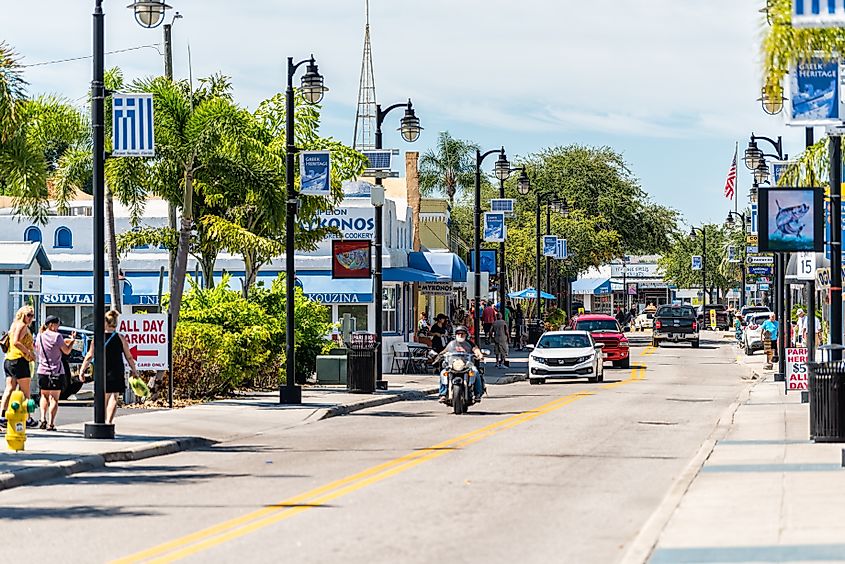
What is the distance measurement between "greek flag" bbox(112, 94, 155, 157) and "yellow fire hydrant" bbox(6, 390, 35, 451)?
5.26 metres

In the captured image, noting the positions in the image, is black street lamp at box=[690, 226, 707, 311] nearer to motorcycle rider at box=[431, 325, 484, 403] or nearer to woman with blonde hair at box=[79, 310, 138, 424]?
motorcycle rider at box=[431, 325, 484, 403]

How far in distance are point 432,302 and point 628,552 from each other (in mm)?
58114

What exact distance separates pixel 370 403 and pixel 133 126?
9.91 metres

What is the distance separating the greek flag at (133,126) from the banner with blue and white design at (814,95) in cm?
994

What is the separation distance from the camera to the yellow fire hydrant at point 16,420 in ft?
60.6

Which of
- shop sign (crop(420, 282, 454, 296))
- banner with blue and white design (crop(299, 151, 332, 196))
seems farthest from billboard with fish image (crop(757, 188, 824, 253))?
shop sign (crop(420, 282, 454, 296))

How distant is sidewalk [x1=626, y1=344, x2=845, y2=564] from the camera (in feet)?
35.4

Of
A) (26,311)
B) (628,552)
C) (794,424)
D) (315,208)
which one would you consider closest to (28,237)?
(315,208)

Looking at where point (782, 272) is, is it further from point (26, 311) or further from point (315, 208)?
point (26, 311)

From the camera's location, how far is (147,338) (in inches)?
1072

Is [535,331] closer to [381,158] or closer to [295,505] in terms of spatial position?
[381,158]

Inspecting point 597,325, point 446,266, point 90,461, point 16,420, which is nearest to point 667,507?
point 90,461

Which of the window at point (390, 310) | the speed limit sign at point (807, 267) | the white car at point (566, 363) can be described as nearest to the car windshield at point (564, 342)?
the white car at point (566, 363)

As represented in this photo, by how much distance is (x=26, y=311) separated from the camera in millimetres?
21000
